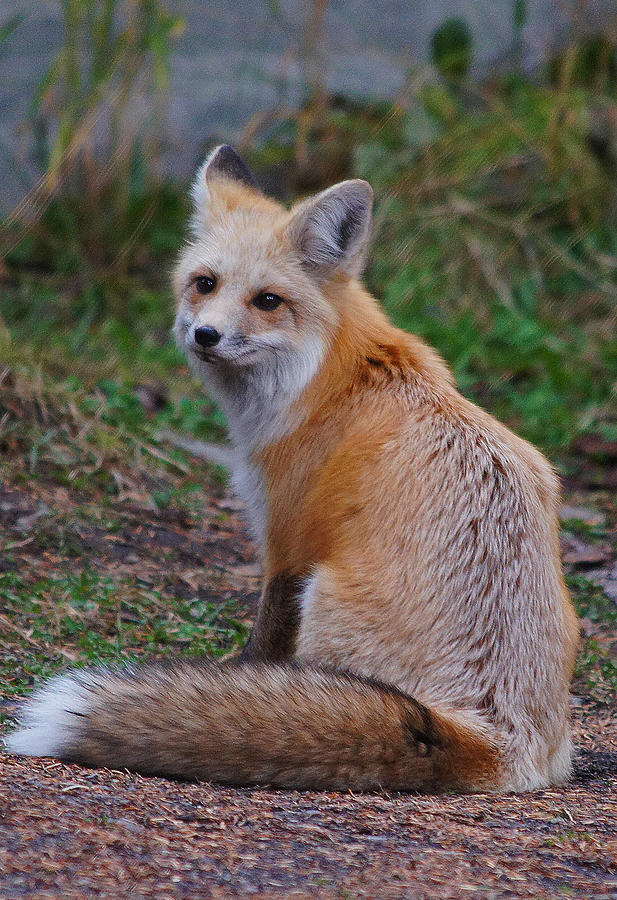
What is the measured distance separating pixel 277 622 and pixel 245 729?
0.99 metres

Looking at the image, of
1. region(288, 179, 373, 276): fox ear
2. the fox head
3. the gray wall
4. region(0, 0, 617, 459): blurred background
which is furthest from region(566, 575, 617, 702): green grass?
the gray wall

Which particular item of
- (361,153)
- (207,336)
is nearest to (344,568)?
(207,336)

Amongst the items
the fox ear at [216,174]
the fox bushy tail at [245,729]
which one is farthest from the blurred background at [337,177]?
the fox bushy tail at [245,729]

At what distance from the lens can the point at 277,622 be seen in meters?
4.37

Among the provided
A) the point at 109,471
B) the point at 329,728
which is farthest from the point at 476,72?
the point at 329,728

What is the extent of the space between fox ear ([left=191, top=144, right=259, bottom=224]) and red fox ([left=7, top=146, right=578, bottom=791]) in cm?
3

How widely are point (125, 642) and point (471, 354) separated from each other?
4738 millimetres

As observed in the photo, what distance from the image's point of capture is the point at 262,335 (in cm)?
464

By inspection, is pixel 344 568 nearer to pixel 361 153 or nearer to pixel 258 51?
pixel 361 153

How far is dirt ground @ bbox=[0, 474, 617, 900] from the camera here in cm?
261

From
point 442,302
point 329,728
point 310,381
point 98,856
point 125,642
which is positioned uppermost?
point 442,302

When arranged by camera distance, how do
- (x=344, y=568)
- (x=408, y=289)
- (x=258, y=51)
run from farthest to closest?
1. (x=258, y=51)
2. (x=408, y=289)
3. (x=344, y=568)

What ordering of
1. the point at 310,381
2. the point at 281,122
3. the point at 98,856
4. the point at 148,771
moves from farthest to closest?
1. the point at 281,122
2. the point at 310,381
3. the point at 148,771
4. the point at 98,856

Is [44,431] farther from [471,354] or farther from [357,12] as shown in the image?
[357,12]
